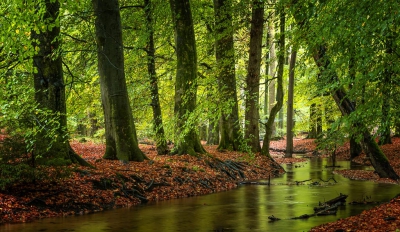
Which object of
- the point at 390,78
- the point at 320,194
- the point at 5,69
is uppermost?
the point at 5,69

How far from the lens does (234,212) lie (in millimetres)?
11492

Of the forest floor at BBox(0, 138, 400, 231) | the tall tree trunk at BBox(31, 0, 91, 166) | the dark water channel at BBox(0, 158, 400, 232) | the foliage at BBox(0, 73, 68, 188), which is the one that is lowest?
the dark water channel at BBox(0, 158, 400, 232)

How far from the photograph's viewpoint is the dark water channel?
9625 mm

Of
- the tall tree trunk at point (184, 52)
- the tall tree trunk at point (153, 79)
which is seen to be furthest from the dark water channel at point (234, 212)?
the tall tree trunk at point (153, 79)

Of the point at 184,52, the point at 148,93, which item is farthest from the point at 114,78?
the point at 148,93

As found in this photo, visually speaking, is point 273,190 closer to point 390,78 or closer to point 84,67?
point 390,78

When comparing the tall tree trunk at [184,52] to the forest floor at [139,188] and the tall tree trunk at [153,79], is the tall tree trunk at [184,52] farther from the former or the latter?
the forest floor at [139,188]

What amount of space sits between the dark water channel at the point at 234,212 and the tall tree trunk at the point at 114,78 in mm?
3277

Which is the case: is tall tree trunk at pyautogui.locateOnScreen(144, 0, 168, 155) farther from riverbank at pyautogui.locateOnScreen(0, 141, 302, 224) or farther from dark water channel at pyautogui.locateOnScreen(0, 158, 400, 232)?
dark water channel at pyautogui.locateOnScreen(0, 158, 400, 232)

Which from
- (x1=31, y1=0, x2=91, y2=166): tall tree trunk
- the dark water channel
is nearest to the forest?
(x1=31, y1=0, x2=91, y2=166): tall tree trunk

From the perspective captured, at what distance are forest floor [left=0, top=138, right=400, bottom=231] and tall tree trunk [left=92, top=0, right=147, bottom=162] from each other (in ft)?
2.81

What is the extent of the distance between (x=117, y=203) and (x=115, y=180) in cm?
94

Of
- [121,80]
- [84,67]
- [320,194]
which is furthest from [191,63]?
[320,194]

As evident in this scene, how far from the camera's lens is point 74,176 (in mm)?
12172
